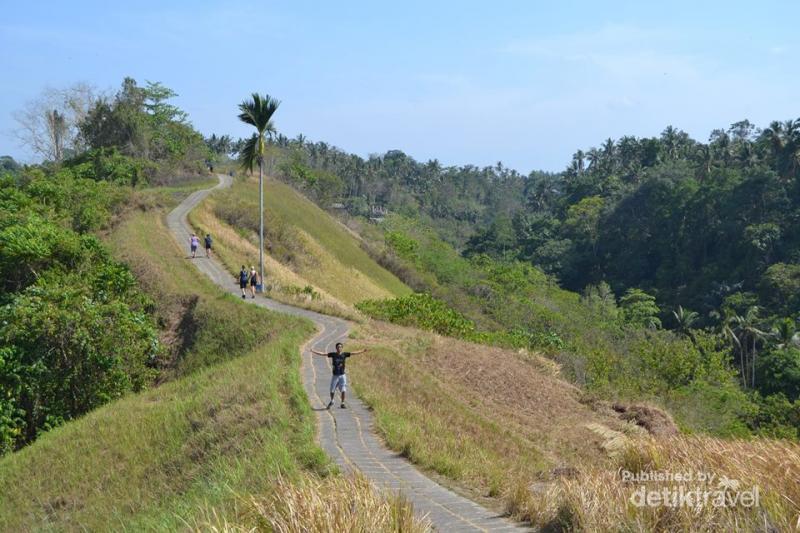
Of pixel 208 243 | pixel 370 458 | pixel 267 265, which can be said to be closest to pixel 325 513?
pixel 370 458

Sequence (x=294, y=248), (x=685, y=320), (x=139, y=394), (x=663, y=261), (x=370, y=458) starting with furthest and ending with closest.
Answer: (x=663, y=261) < (x=685, y=320) < (x=294, y=248) < (x=139, y=394) < (x=370, y=458)

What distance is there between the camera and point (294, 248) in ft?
160

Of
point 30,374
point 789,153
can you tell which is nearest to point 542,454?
point 30,374

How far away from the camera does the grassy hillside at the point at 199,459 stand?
7781 millimetres

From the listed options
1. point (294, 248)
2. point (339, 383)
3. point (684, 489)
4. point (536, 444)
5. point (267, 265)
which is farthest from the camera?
point (294, 248)

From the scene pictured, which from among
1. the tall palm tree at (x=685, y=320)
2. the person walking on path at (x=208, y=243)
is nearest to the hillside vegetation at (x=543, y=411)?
the person walking on path at (x=208, y=243)

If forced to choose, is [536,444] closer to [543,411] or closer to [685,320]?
[543,411]

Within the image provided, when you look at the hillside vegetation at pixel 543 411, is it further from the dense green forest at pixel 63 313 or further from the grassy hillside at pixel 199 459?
the dense green forest at pixel 63 313

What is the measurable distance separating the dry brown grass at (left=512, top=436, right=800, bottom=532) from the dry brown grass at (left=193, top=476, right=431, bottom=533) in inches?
62.4

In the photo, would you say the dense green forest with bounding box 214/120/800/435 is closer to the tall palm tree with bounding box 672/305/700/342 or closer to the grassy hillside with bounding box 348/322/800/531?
the tall palm tree with bounding box 672/305/700/342

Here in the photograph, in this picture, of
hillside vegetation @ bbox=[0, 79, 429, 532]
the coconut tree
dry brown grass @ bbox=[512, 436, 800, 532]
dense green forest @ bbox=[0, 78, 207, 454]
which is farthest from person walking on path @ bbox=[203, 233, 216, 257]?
the coconut tree

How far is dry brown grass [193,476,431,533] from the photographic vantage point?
653 cm

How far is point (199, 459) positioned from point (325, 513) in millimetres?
7738

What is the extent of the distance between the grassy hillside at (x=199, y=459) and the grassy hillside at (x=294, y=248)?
1085 centimetres
